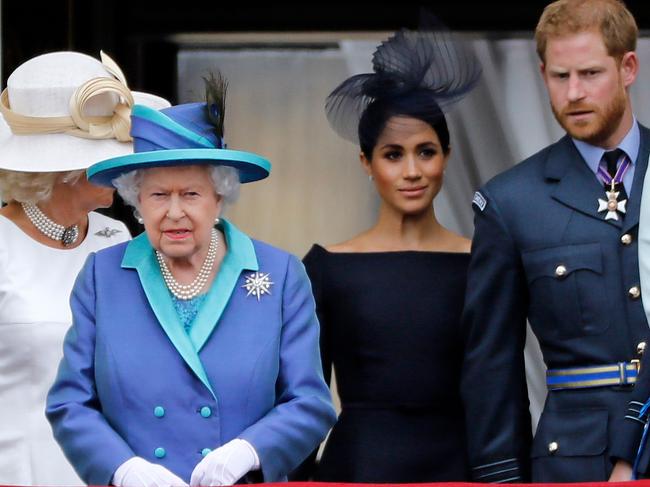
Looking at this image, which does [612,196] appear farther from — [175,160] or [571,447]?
[175,160]

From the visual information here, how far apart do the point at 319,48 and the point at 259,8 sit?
245 millimetres

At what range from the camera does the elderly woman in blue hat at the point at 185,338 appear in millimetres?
3596

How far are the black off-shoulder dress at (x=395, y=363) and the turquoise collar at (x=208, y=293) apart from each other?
3.03 feet

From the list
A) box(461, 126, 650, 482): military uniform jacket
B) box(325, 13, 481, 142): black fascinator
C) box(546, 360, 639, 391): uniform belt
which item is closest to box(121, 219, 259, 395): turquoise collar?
box(461, 126, 650, 482): military uniform jacket

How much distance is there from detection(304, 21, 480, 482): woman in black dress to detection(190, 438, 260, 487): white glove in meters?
1.12

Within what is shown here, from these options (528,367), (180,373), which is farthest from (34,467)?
(528,367)

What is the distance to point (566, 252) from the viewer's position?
413 cm

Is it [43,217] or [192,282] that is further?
[43,217]

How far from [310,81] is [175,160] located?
2.38 meters

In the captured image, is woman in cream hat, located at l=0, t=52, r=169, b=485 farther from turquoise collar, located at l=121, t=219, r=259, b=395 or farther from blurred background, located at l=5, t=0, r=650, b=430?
blurred background, located at l=5, t=0, r=650, b=430

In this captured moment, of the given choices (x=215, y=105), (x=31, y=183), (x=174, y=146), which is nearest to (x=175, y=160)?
(x=174, y=146)

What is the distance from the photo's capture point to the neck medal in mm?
4141

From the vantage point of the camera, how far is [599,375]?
4.07 meters

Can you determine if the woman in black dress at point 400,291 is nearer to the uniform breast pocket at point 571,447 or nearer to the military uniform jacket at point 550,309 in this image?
the military uniform jacket at point 550,309
